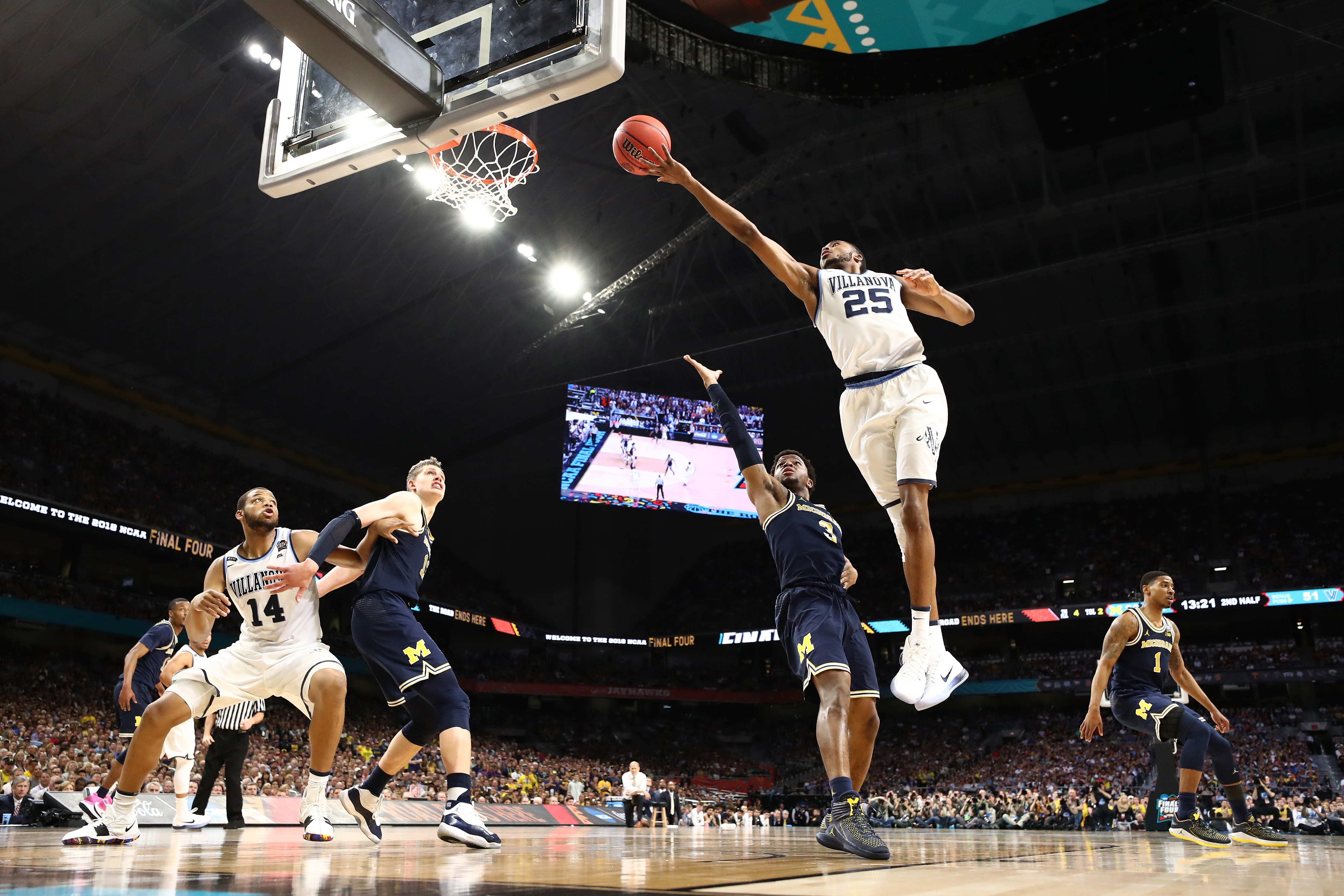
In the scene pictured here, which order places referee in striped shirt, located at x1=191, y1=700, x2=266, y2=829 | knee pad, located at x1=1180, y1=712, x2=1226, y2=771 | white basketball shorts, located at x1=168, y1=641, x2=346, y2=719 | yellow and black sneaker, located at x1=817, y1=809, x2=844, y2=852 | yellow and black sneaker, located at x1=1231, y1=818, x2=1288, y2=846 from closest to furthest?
yellow and black sneaker, located at x1=817, y1=809, x2=844, y2=852
white basketball shorts, located at x1=168, y1=641, x2=346, y2=719
knee pad, located at x1=1180, y1=712, x2=1226, y2=771
yellow and black sneaker, located at x1=1231, y1=818, x2=1288, y2=846
referee in striped shirt, located at x1=191, y1=700, x2=266, y2=829

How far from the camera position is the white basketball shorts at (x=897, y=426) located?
4.72 meters

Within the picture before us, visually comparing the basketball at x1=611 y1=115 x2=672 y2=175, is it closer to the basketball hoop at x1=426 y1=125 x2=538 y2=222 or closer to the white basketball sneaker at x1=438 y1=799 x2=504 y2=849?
the white basketball sneaker at x1=438 y1=799 x2=504 y2=849

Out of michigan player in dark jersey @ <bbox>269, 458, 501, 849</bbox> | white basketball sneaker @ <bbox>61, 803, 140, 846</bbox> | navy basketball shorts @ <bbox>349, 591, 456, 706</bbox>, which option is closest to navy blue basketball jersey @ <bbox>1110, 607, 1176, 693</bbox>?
michigan player in dark jersey @ <bbox>269, 458, 501, 849</bbox>

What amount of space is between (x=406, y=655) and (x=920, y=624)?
2.67m

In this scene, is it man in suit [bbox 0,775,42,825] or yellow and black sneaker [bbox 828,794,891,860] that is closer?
yellow and black sneaker [bbox 828,794,891,860]

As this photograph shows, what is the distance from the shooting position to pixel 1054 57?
43.4 feet

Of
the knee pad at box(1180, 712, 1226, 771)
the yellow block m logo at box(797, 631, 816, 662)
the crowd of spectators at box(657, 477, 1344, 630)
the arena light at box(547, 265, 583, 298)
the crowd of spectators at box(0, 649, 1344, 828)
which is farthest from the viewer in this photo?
the crowd of spectators at box(657, 477, 1344, 630)

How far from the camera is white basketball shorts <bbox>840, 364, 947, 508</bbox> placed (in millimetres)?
4719

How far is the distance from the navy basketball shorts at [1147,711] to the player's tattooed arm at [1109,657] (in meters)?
0.22

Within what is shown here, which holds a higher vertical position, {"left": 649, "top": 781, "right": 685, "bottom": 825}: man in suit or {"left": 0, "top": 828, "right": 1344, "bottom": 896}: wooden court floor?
{"left": 0, "top": 828, "right": 1344, "bottom": 896}: wooden court floor

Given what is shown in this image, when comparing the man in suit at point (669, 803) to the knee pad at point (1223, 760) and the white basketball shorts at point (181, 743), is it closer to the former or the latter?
the white basketball shorts at point (181, 743)

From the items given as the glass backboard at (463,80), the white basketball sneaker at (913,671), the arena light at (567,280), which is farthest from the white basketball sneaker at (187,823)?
the arena light at (567,280)

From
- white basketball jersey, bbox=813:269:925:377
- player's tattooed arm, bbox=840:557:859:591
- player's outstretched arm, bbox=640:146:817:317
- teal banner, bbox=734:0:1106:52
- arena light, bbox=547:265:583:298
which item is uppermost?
arena light, bbox=547:265:583:298

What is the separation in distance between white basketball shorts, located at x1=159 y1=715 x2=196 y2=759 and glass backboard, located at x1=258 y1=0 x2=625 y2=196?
580cm
